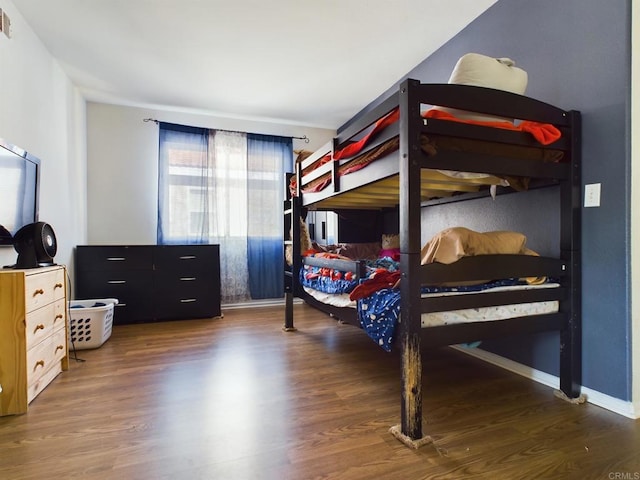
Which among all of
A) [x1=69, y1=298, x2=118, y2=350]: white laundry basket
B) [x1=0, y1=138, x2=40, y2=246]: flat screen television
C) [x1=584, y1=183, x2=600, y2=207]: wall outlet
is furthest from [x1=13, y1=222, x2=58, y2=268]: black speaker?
[x1=584, y1=183, x2=600, y2=207]: wall outlet

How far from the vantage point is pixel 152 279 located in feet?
10.6

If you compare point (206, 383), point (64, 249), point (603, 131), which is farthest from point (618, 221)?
point (64, 249)

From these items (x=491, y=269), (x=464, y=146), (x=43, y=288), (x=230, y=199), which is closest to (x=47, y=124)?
(x=43, y=288)

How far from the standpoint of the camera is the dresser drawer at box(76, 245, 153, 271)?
10.0 ft

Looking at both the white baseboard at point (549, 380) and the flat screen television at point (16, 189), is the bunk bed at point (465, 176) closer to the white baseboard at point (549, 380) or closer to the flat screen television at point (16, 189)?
the white baseboard at point (549, 380)

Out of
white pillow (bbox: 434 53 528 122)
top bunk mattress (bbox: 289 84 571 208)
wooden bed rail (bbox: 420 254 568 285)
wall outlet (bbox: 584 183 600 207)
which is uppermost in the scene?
white pillow (bbox: 434 53 528 122)

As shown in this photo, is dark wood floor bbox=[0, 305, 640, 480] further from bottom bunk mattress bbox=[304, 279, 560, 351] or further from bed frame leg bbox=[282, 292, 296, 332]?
bed frame leg bbox=[282, 292, 296, 332]

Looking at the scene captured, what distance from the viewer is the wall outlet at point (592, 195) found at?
1.54 metres

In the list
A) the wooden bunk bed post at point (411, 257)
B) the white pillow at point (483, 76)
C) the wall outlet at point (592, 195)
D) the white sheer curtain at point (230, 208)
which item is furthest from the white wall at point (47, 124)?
the wall outlet at point (592, 195)

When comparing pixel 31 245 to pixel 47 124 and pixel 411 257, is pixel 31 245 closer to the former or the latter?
pixel 47 124

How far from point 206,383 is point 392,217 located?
2262mm

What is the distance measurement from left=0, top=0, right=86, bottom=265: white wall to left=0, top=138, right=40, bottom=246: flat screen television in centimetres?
18

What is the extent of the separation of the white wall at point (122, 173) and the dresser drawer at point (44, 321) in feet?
5.36

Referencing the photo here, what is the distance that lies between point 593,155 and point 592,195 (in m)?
0.20
